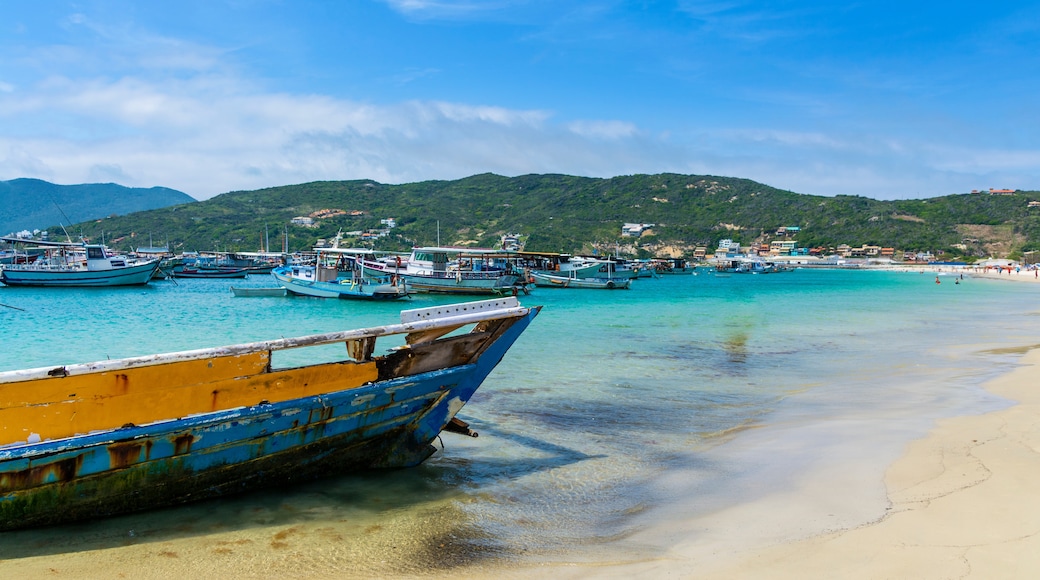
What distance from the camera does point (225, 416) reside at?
5426 mm

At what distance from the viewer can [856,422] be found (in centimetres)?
855

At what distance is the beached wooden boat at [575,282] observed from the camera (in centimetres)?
4856

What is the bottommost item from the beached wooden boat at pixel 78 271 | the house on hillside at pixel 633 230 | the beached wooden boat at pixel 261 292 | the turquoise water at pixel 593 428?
the turquoise water at pixel 593 428

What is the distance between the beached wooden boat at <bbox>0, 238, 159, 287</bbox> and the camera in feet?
127

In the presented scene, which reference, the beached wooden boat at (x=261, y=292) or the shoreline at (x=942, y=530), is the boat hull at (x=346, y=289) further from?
the shoreline at (x=942, y=530)

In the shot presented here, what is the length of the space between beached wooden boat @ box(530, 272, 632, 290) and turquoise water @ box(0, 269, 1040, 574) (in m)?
25.9

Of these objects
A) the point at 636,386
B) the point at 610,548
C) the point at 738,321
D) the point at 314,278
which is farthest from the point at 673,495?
→ the point at 314,278

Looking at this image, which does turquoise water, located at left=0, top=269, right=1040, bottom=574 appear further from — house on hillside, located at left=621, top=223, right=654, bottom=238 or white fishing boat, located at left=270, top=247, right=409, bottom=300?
house on hillside, located at left=621, top=223, right=654, bottom=238

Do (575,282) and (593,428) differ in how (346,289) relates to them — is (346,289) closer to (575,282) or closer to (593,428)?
(575,282)

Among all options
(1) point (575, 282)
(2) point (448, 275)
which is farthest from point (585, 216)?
(2) point (448, 275)

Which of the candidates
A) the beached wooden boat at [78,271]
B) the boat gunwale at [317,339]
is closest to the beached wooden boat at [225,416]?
the boat gunwale at [317,339]

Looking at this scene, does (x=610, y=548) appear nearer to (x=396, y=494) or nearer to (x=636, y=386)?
(x=396, y=494)

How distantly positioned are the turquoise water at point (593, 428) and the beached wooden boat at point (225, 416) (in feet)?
0.77

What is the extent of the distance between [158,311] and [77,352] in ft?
39.7
